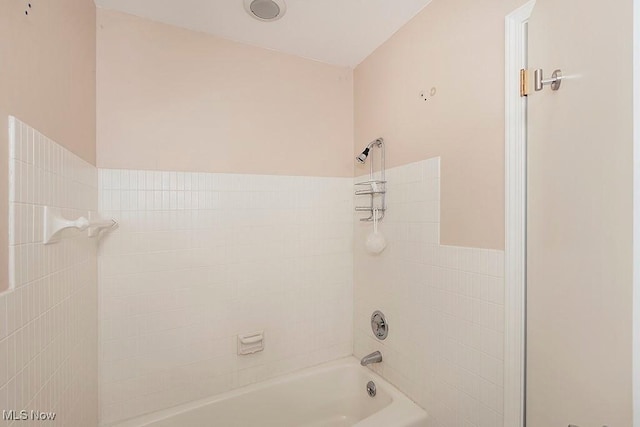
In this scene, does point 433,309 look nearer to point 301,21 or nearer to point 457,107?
point 457,107

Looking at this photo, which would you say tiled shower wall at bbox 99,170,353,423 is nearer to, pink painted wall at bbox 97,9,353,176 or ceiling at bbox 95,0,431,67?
pink painted wall at bbox 97,9,353,176

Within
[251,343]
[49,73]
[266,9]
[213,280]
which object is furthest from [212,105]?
[251,343]

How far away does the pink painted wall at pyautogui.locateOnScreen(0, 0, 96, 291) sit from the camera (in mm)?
676

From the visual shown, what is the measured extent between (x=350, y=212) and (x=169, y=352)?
1353 mm

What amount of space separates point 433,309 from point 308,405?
3.40ft

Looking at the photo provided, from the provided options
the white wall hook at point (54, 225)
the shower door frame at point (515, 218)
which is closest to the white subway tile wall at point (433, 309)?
the shower door frame at point (515, 218)

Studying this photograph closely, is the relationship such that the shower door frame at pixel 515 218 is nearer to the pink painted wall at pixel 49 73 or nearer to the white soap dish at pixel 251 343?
the white soap dish at pixel 251 343

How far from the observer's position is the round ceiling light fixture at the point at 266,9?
1400 mm

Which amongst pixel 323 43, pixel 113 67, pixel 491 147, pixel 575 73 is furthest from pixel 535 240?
pixel 113 67

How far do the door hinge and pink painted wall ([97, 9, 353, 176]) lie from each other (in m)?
1.14

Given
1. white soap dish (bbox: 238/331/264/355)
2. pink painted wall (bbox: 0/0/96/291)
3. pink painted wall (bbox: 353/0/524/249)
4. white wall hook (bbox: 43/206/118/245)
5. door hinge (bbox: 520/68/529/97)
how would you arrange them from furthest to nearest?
white soap dish (bbox: 238/331/264/355), pink painted wall (bbox: 353/0/524/249), door hinge (bbox: 520/68/529/97), white wall hook (bbox: 43/206/118/245), pink painted wall (bbox: 0/0/96/291)

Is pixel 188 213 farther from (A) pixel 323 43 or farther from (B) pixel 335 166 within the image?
(A) pixel 323 43

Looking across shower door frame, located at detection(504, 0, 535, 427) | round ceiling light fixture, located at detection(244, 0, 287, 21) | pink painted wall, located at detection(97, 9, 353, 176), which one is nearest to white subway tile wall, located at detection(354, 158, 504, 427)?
shower door frame, located at detection(504, 0, 535, 427)

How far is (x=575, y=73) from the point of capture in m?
0.77
